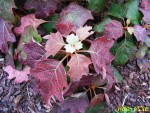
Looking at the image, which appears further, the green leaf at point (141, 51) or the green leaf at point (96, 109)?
the green leaf at point (141, 51)

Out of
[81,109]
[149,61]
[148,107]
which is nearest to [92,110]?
[81,109]

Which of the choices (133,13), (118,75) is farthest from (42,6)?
(118,75)

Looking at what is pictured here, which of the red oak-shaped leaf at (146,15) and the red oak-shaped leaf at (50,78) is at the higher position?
the red oak-shaped leaf at (146,15)

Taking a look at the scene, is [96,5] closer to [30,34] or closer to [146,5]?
[146,5]

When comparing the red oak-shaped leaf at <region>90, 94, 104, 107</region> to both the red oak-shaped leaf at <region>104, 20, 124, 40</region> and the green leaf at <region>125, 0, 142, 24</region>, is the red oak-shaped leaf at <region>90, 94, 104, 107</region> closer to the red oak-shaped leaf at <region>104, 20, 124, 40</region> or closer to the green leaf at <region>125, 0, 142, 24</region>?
the red oak-shaped leaf at <region>104, 20, 124, 40</region>

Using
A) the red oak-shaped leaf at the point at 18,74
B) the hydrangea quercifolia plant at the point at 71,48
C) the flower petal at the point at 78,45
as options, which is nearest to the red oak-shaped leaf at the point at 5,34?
the hydrangea quercifolia plant at the point at 71,48

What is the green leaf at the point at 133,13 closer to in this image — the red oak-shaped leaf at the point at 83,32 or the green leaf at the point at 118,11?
the green leaf at the point at 118,11

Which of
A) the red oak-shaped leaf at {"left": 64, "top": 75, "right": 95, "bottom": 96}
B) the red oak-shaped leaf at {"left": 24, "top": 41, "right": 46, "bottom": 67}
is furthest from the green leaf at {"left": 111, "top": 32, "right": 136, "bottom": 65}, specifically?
the red oak-shaped leaf at {"left": 24, "top": 41, "right": 46, "bottom": 67}
